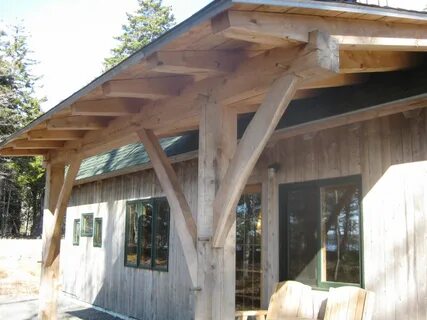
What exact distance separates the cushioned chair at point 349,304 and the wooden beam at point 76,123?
305cm

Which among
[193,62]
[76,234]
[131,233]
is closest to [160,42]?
[193,62]

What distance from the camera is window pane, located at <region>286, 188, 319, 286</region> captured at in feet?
17.3

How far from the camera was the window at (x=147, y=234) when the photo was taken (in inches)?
329

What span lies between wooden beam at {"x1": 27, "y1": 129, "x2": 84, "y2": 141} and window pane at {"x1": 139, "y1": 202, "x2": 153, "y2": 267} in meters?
2.94

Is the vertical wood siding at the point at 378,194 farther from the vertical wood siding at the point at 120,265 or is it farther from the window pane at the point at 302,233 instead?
the window pane at the point at 302,233

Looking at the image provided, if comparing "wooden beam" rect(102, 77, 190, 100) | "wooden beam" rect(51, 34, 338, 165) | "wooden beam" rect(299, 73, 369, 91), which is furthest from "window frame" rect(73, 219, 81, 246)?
"wooden beam" rect(299, 73, 369, 91)

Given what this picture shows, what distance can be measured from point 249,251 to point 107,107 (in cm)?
284

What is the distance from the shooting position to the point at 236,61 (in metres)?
3.52

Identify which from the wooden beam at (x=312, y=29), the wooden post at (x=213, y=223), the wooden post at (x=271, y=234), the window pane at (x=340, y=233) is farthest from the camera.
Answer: the wooden post at (x=271, y=234)

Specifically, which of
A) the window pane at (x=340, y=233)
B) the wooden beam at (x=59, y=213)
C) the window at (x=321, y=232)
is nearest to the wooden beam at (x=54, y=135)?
the wooden beam at (x=59, y=213)

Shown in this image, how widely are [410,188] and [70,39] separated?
1851 inches

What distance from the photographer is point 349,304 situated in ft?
14.5

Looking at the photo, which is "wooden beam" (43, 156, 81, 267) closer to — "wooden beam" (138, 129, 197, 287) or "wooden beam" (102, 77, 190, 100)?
"wooden beam" (138, 129, 197, 287)

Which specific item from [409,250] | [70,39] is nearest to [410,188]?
[409,250]
